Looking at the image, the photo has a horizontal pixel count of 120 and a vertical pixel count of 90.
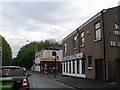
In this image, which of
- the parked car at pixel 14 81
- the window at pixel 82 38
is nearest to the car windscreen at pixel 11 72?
the parked car at pixel 14 81

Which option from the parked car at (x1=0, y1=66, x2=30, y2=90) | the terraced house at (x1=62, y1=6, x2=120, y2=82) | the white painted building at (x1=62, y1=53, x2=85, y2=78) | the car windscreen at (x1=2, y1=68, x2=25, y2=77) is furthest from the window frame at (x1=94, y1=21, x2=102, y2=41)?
the parked car at (x1=0, y1=66, x2=30, y2=90)

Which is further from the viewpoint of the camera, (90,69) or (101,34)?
(90,69)

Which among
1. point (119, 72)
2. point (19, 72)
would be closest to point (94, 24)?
point (119, 72)

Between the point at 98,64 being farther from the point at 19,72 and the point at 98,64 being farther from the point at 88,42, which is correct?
the point at 19,72

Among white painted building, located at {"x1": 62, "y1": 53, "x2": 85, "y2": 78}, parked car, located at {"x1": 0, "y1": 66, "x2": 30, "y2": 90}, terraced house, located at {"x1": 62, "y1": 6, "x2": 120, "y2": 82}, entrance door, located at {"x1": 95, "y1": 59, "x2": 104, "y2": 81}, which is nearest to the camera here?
parked car, located at {"x1": 0, "y1": 66, "x2": 30, "y2": 90}

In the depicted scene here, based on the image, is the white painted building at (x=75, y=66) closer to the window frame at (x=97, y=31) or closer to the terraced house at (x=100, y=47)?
the terraced house at (x=100, y=47)

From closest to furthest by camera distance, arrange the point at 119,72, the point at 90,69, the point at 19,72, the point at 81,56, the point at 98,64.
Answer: the point at 19,72 < the point at 119,72 < the point at 98,64 < the point at 90,69 < the point at 81,56

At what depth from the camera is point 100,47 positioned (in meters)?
26.5

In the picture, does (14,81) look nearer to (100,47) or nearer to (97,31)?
(100,47)

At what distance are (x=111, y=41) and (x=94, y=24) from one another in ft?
11.1

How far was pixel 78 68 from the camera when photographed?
35375 mm

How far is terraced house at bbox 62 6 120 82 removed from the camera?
25.3 m

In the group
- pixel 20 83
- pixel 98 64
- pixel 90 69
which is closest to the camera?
pixel 20 83

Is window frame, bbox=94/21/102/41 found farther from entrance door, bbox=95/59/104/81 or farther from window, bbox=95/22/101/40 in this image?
entrance door, bbox=95/59/104/81
